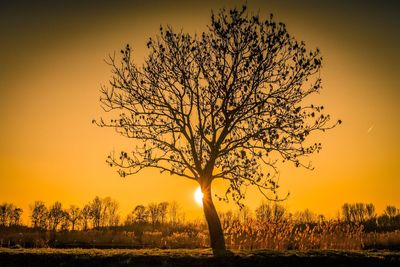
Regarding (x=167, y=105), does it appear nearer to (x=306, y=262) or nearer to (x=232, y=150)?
(x=232, y=150)

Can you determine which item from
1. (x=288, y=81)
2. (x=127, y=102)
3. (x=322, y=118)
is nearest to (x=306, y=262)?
(x=322, y=118)

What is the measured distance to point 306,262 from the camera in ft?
44.1

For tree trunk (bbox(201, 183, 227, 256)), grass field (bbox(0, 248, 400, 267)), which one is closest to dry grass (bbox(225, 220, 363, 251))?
tree trunk (bbox(201, 183, 227, 256))

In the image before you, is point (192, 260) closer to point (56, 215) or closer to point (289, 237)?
point (289, 237)

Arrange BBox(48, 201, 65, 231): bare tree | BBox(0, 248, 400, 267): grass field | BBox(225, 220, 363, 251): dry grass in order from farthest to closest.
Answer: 1. BBox(48, 201, 65, 231): bare tree
2. BBox(225, 220, 363, 251): dry grass
3. BBox(0, 248, 400, 267): grass field

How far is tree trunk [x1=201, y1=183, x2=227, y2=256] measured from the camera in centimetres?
1792

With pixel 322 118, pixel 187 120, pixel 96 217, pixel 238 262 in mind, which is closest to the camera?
pixel 238 262

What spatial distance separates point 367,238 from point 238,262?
49.9ft

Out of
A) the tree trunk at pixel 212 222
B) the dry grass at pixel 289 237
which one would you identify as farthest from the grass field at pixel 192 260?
the dry grass at pixel 289 237

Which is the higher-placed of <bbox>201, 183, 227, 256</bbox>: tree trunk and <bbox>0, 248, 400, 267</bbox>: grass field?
<bbox>201, 183, 227, 256</bbox>: tree trunk

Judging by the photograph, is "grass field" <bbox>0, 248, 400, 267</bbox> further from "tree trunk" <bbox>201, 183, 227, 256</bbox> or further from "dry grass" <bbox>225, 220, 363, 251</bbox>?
"dry grass" <bbox>225, 220, 363, 251</bbox>

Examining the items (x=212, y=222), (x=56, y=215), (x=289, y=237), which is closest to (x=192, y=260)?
(x=212, y=222)

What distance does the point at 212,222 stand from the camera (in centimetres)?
1819

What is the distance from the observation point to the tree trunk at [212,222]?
1792cm
